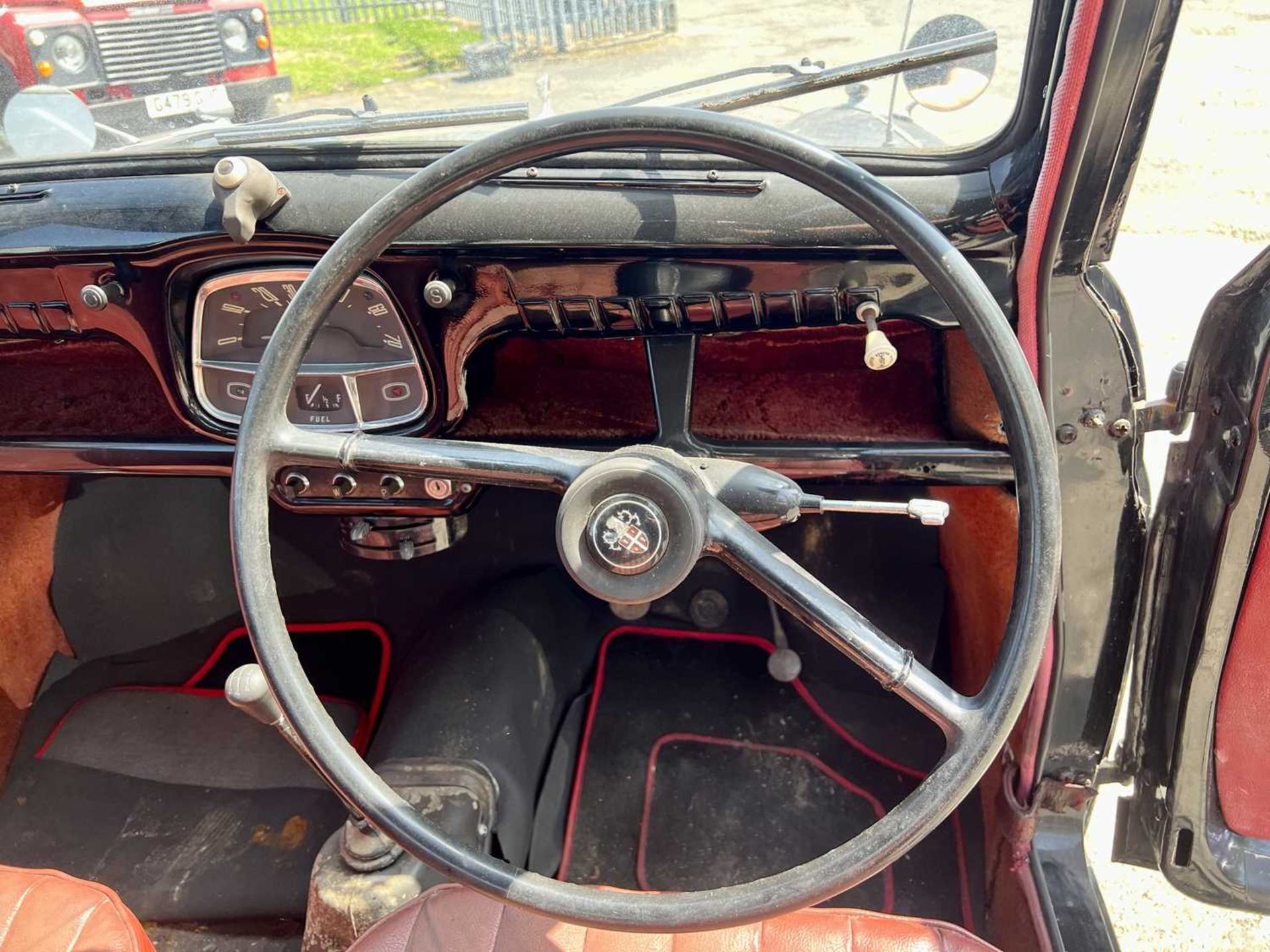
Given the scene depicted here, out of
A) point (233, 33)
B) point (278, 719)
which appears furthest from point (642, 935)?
point (233, 33)

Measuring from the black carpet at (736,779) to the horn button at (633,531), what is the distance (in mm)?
1184

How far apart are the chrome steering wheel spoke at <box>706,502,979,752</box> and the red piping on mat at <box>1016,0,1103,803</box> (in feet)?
0.71

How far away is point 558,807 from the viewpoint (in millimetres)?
2090

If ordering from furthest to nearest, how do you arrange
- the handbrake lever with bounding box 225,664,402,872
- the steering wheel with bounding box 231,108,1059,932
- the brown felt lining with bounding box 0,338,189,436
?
the brown felt lining with bounding box 0,338,189,436
the handbrake lever with bounding box 225,664,402,872
the steering wheel with bounding box 231,108,1059,932

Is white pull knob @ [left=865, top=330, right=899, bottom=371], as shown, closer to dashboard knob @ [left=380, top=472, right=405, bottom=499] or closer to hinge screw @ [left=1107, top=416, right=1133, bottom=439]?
hinge screw @ [left=1107, top=416, right=1133, bottom=439]

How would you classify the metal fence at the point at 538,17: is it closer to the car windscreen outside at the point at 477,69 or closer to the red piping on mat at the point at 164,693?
the car windscreen outside at the point at 477,69

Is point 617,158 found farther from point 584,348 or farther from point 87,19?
point 87,19

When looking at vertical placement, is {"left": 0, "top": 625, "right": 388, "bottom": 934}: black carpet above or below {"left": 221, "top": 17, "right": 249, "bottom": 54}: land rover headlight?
below

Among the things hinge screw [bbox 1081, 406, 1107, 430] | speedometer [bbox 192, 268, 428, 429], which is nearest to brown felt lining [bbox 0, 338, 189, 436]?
speedometer [bbox 192, 268, 428, 429]

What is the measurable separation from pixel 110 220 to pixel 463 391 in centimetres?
58

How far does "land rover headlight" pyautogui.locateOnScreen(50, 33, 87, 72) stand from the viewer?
4.62 ft

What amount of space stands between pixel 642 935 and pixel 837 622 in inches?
21.9

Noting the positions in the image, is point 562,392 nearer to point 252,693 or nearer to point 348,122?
point 348,122

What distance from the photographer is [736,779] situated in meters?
2.13
